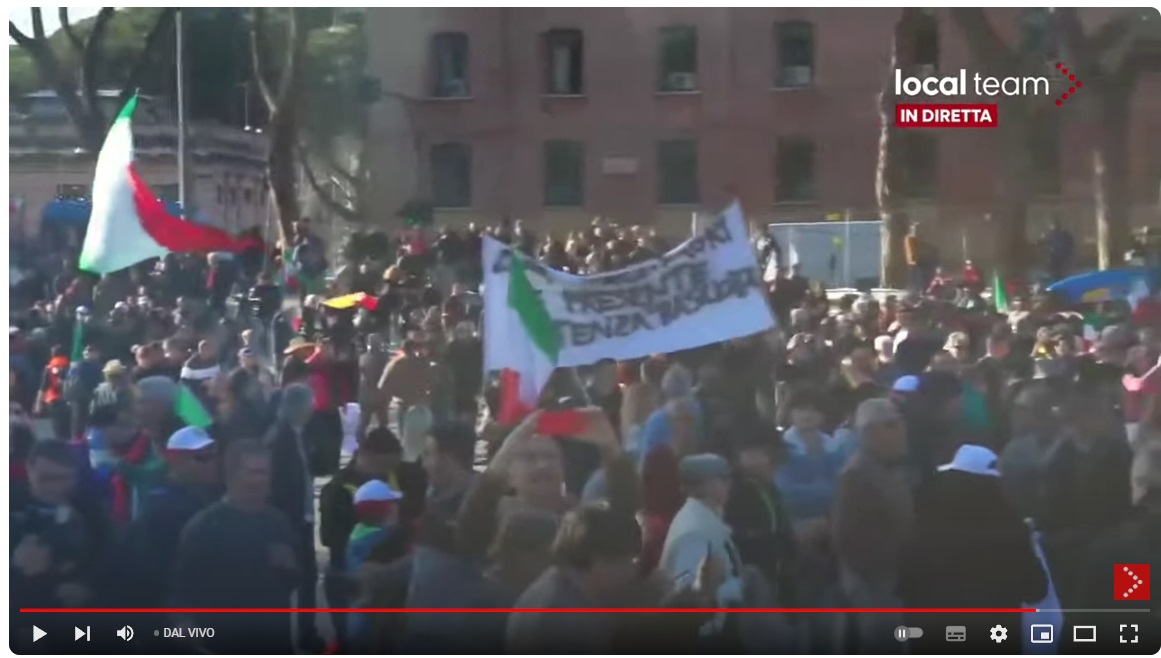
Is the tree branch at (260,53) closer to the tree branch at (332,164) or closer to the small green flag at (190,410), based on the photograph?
the tree branch at (332,164)

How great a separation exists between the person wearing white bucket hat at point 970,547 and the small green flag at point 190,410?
2063mm

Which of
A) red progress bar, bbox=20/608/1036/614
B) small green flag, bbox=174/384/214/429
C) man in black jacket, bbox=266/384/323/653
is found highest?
small green flag, bbox=174/384/214/429

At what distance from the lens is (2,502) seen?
309 centimetres

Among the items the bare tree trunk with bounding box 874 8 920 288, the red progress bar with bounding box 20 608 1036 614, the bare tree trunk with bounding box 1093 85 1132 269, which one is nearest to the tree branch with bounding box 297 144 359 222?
the red progress bar with bounding box 20 608 1036 614

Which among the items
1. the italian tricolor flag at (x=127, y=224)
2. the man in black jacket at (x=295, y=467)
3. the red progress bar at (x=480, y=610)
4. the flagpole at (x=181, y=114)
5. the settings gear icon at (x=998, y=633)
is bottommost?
the settings gear icon at (x=998, y=633)

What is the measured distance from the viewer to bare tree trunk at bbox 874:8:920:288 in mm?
3020

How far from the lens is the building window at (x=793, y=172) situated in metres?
2.98

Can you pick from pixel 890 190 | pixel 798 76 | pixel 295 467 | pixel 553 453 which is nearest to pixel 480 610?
pixel 553 453

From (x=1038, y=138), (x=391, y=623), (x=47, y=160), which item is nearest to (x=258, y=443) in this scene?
(x=391, y=623)

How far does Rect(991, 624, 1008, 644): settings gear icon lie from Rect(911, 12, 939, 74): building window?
5.42ft

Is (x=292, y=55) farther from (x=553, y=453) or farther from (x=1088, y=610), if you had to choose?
(x=1088, y=610)

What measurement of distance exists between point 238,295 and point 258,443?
1.40 ft

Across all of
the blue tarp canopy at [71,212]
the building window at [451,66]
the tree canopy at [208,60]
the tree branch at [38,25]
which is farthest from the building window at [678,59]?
the tree branch at [38,25]

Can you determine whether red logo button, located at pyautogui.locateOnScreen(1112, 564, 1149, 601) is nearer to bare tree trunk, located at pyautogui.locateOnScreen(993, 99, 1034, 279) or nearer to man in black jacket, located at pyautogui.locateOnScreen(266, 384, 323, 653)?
bare tree trunk, located at pyautogui.locateOnScreen(993, 99, 1034, 279)
